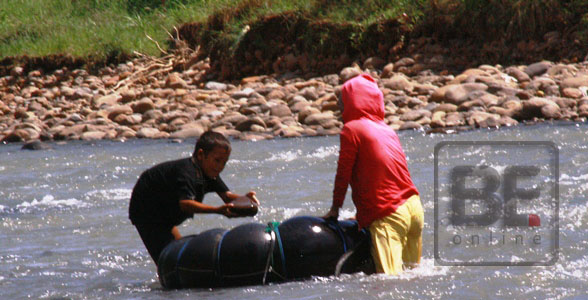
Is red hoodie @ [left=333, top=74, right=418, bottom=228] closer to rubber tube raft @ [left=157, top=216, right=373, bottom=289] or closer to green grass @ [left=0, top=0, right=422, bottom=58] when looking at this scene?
rubber tube raft @ [left=157, top=216, right=373, bottom=289]

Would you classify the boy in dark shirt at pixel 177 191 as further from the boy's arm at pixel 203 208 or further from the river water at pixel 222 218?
the river water at pixel 222 218

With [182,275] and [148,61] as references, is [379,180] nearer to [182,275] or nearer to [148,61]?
[182,275]

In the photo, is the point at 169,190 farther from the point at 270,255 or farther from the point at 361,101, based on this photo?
the point at 361,101

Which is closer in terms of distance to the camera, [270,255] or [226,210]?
[226,210]

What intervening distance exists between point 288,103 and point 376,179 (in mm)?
12548

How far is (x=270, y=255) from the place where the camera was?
6426 millimetres

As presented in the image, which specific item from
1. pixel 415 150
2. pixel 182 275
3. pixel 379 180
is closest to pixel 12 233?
pixel 182 275

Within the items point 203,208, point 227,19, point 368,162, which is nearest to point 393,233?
point 368,162

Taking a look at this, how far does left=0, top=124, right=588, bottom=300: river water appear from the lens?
638 centimetres

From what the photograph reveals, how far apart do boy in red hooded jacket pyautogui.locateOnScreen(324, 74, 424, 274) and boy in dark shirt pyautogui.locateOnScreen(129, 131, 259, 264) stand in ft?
2.17

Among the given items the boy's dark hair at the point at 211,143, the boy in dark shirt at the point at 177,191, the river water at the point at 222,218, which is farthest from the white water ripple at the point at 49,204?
the boy's dark hair at the point at 211,143

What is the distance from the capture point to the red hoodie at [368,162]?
247 inches

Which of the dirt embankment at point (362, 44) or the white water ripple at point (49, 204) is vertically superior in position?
the dirt embankment at point (362, 44)

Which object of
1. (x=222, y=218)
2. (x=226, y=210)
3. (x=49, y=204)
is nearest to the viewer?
(x=226, y=210)
